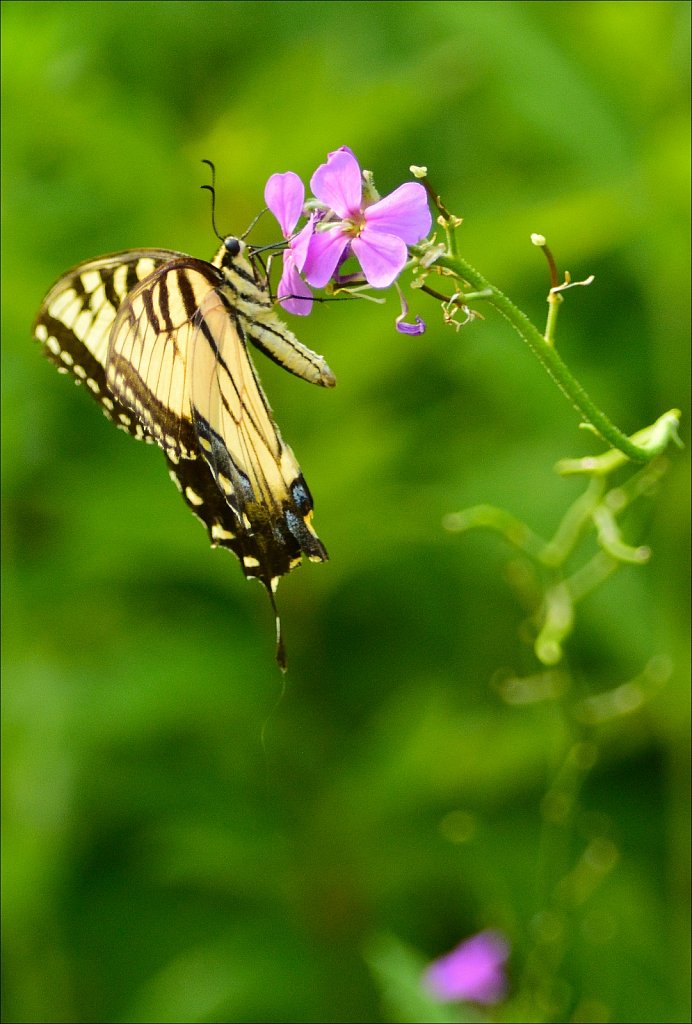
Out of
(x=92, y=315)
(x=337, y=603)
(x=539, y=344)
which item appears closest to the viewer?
(x=539, y=344)

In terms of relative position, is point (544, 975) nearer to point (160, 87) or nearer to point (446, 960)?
point (446, 960)

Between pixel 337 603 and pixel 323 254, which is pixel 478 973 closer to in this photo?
pixel 337 603

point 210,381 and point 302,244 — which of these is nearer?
point 302,244

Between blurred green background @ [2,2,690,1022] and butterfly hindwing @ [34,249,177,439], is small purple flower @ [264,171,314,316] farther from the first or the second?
blurred green background @ [2,2,690,1022]

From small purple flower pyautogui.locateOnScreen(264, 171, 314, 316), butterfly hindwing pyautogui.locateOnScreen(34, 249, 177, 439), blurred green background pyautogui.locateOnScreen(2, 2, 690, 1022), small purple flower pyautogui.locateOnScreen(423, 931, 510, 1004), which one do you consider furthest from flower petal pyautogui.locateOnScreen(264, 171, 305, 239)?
small purple flower pyautogui.locateOnScreen(423, 931, 510, 1004)

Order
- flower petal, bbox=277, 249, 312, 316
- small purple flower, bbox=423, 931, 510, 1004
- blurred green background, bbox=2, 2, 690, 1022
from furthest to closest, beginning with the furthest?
blurred green background, bbox=2, 2, 690, 1022 → small purple flower, bbox=423, 931, 510, 1004 → flower petal, bbox=277, 249, 312, 316

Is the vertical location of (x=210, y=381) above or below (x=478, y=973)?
above

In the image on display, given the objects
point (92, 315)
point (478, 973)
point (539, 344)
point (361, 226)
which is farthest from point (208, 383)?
point (478, 973)
